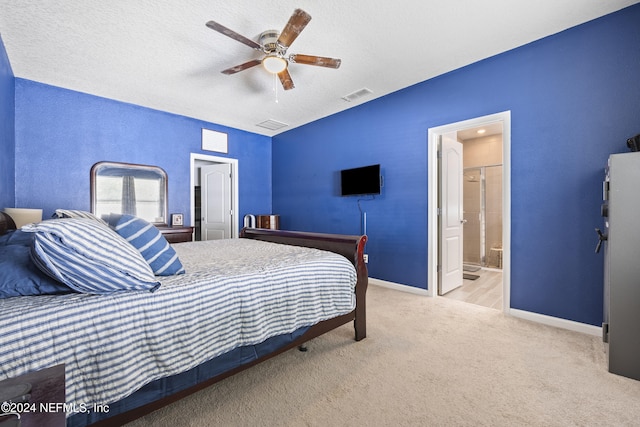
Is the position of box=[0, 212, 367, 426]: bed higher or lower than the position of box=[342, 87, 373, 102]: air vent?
lower

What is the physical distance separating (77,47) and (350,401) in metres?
3.83

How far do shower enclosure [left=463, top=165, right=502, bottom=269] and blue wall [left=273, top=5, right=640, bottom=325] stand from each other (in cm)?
262

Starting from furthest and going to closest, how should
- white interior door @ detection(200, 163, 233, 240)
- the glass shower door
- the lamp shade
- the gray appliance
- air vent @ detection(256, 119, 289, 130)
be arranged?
1. the glass shower door
2. white interior door @ detection(200, 163, 233, 240)
3. air vent @ detection(256, 119, 289, 130)
4. the lamp shade
5. the gray appliance

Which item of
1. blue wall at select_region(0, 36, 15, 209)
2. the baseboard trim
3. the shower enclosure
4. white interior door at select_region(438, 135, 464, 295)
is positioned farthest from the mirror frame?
the shower enclosure

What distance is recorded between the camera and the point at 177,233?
13.5 feet

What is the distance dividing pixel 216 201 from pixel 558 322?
523cm

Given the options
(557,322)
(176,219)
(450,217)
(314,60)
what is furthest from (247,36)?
(557,322)

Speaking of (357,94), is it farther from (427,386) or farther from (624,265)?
(427,386)

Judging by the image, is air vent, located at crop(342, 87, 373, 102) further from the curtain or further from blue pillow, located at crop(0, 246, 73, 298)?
blue pillow, located at crop(0, 246, 73, 298)

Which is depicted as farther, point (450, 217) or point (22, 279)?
point (450, 217)

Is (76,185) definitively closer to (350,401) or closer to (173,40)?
(173,40)

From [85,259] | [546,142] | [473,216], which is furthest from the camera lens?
[473,216]

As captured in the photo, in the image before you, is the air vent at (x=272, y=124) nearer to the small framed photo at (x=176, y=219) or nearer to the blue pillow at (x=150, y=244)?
the small framed photo at (x=176, y=219)

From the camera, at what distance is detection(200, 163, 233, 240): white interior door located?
5172 millimetres
